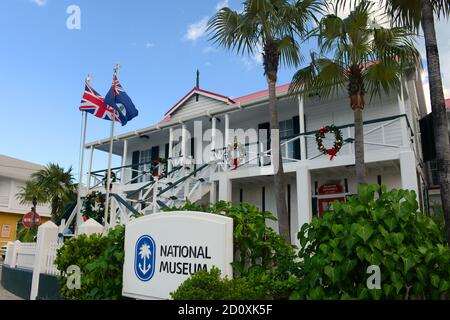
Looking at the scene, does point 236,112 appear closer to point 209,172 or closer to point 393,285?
point 209,172

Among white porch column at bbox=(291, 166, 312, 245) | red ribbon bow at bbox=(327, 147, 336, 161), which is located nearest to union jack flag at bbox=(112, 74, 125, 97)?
white porch column at bbox=(291, 166, 312, 245)

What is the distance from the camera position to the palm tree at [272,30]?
9.85m

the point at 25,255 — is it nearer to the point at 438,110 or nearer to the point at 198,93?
the point at 198,93

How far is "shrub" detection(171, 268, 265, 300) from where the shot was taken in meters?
4.15

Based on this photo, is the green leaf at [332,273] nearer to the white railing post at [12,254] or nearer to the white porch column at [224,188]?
the white porch column at [224,188]

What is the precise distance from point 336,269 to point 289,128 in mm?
11946

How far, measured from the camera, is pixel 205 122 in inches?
659

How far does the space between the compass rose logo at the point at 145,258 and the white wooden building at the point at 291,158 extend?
20.7 feet

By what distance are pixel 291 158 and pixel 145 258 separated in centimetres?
923

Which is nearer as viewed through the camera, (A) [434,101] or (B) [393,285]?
(B) [393,285]

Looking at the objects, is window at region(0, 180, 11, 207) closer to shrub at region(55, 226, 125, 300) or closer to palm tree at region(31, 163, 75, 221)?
palm tree at region(31, 163, 75, 221)

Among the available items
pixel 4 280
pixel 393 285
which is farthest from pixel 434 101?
pixel 4 280

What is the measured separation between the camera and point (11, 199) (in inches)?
1359

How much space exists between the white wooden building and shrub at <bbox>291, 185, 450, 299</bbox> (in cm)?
691
